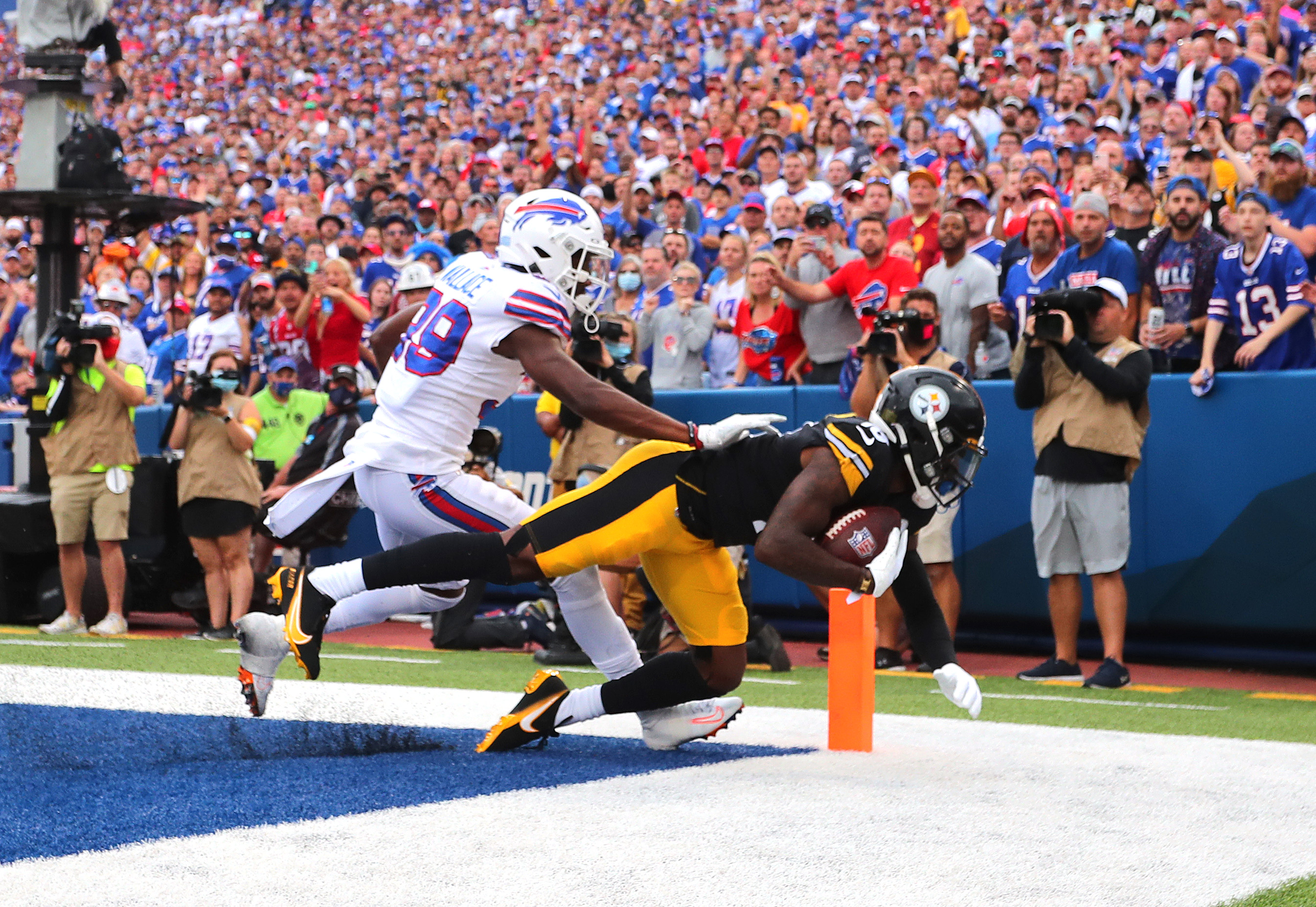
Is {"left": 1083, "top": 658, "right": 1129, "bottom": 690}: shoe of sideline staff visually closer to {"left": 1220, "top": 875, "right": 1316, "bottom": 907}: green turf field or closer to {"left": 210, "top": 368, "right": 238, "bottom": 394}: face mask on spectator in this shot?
{"left": 1220, "top": 875, "right": 1316, "bottom": 907}: green turf field

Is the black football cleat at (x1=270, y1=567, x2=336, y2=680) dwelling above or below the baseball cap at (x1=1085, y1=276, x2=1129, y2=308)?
below

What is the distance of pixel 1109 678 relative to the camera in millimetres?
7223

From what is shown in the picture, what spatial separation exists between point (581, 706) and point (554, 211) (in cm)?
162

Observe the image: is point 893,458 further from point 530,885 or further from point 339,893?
point 339,893

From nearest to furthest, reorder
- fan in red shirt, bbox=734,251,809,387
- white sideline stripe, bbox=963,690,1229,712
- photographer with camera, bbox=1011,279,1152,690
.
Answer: white sideline stripe, bbox=963,690,1229,712 < photographer with camera, bbox=1011,279,1152,690 < fan in red shirt, bbox=734,251,809,387

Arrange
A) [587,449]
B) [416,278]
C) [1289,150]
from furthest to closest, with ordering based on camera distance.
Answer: [587,449], [1289,150], [416,278]

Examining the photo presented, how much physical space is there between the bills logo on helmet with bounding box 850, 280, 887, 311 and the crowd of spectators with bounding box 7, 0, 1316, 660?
76 mm

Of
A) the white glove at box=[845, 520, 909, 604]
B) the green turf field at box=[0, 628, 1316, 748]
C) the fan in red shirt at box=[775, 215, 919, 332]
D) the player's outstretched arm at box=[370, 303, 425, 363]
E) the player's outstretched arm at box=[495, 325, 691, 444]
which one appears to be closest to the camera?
the white glove at box=[845, 520, 909, 604]

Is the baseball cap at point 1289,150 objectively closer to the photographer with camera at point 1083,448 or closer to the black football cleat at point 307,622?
the photographer with camera at point 1083,448

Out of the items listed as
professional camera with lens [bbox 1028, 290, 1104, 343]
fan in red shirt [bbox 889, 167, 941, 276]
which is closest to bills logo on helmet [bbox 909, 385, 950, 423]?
professional camera with lens [bbox 1028, 290, 1104, 343]

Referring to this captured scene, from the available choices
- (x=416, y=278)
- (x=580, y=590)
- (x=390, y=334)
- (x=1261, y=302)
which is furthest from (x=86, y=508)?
(x=1261, y=302)

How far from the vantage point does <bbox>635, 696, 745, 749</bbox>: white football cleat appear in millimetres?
4859

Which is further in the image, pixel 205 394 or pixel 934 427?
pixel 205 394

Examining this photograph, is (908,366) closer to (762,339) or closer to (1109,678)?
(1109,678)
